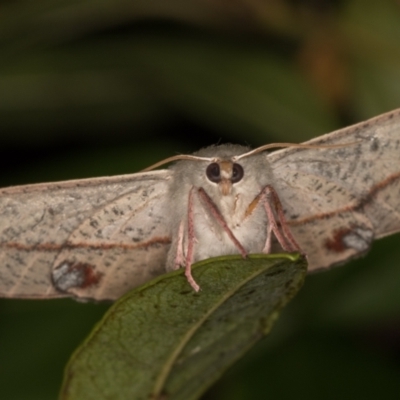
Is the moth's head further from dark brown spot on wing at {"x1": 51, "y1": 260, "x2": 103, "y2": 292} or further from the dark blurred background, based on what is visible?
the dark blurred background

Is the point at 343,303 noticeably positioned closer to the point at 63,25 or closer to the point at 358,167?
the point at 358,167

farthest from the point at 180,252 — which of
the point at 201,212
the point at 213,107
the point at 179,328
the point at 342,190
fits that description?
the point at 213,107

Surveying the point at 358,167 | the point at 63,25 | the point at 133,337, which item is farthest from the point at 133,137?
the point at 133,337

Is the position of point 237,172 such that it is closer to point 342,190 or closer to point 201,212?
point 201,212

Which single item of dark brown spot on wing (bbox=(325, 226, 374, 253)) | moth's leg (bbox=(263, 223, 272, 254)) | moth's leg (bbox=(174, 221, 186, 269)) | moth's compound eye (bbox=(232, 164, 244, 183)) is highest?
moth's compound eye (bbox=(232, 164, 244, 183))

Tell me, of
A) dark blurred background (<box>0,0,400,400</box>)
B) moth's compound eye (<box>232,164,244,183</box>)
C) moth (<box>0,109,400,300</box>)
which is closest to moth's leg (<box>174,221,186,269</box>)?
moth (<box>0,109,400,300</box>)

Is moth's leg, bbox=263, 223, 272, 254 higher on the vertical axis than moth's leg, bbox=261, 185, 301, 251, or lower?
lower

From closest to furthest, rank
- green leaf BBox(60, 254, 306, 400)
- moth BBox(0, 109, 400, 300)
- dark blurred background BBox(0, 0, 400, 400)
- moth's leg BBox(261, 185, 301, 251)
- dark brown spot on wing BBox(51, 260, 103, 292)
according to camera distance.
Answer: green leaf BBox(60, 254, 306, 400) < moth's leg BBox(261, 185, 301, 251) < moth BBox(0, 109, 400, 300) < dark brown spot on wing BBox(51, 260, 103, 292) < dark blurred background BBox(0, 0, 400, 400)
